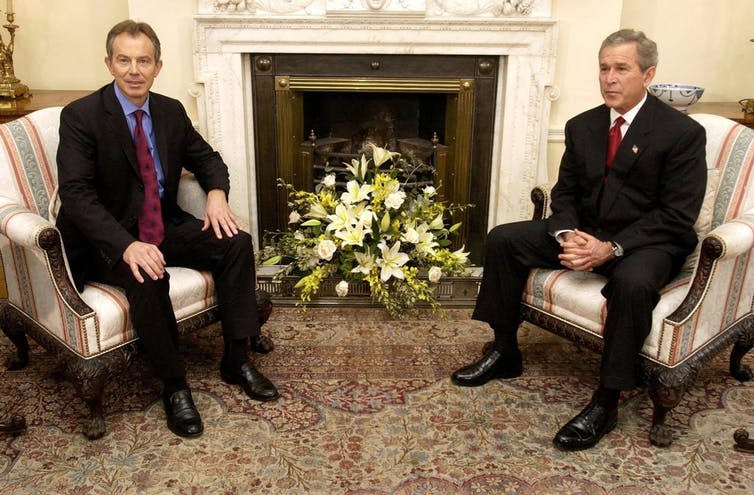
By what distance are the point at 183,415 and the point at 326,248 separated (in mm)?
963

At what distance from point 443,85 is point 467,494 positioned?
2142 millimetres

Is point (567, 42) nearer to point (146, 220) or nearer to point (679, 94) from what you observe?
point (679, 94)

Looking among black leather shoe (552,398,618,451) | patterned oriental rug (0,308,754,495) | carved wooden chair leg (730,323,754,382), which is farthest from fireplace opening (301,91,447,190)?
black leather shoe (552,398,618,451)

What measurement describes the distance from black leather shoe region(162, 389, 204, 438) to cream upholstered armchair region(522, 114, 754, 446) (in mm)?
1193

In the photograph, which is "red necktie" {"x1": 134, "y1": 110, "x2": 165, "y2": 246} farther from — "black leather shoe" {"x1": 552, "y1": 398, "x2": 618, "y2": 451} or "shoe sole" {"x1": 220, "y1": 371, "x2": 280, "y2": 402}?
"black leather shoe" {"x1": 552, "y1": 398, "x2": 618, "y2": 451}

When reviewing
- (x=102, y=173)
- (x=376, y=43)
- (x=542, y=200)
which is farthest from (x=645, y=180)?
(x=102, y=173)

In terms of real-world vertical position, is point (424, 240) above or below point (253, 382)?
above

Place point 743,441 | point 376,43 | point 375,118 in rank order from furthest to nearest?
point 375,118 < point 376,43 < point 743,441

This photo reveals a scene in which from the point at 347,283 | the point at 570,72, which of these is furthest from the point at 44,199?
the point at 570,72

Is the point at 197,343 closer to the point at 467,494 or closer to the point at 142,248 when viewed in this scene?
the point at 142,248

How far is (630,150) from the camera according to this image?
2.35 metres

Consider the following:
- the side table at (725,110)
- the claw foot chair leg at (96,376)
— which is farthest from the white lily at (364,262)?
the side table at (725,110)

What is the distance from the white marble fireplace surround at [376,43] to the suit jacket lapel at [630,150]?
3.74ft

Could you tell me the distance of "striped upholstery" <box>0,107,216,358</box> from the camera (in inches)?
84.8
